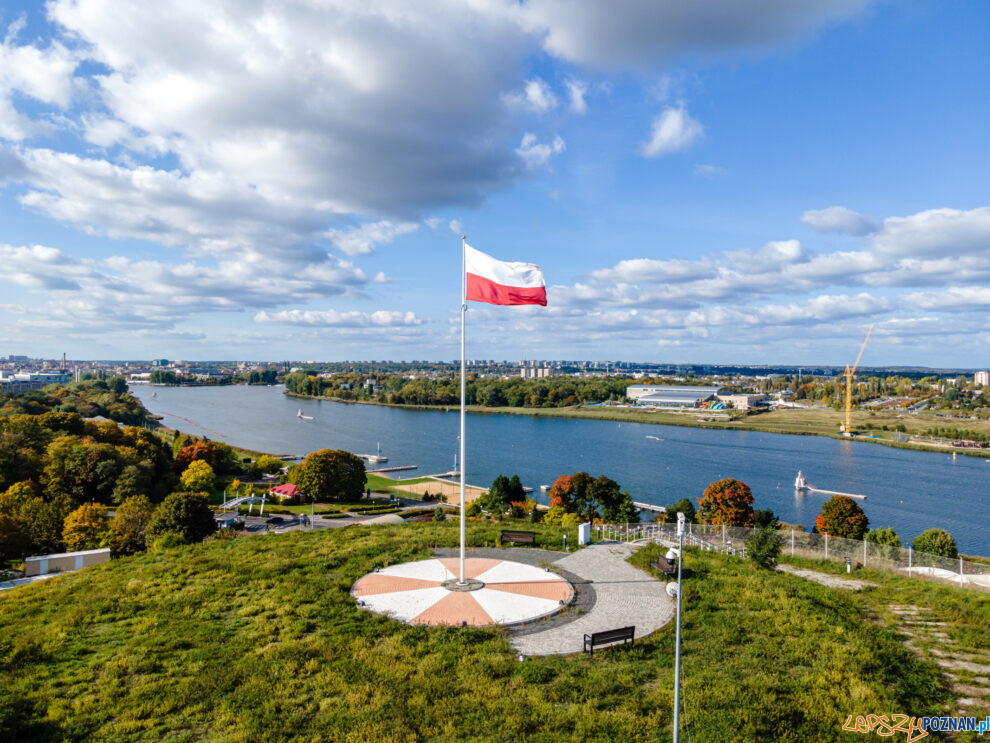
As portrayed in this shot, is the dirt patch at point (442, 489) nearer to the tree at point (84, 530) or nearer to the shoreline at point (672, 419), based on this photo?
the tree at point (84, 530)

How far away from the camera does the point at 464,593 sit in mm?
10609

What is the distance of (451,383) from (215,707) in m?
126

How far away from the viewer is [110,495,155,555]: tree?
2227 cm

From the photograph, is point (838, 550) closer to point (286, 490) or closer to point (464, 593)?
point (464, 593)

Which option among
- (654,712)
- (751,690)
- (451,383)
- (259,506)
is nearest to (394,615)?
(654,712)

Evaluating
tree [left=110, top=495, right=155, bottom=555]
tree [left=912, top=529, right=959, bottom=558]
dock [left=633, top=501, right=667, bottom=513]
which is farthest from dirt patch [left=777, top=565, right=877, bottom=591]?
dock [left=633, top=501, right=667, bottom=513]

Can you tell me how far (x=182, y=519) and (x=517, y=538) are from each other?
12583 mm

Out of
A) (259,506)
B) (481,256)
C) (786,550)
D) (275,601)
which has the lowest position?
(259,506)

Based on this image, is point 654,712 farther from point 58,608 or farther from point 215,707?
point 58,608

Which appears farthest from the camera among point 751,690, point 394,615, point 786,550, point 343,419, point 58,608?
point 343,419

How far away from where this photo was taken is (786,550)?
1652 cm

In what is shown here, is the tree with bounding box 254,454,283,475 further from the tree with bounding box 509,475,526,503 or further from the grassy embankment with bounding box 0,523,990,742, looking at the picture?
the grassy embankment with bounding box 0,523,990,742

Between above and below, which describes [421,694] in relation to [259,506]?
above

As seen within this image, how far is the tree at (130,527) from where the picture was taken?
73.0 ft
